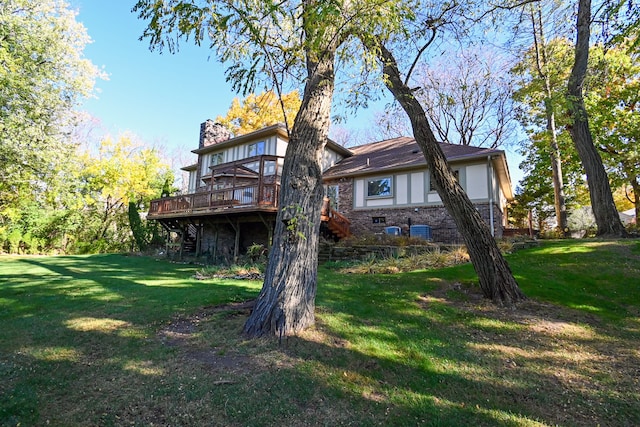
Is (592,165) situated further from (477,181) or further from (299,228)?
(299,228)

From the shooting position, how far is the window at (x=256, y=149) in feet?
55.8

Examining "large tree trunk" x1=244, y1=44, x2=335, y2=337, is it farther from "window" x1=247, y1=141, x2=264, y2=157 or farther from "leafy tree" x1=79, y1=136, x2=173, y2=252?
"leafy tree" x1=79, y1=136, x2=173, y2=252

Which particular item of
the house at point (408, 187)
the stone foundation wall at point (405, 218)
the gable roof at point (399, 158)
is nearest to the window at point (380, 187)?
the house at point (408, 187)

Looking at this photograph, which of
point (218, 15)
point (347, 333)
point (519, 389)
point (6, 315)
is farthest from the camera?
point (6, 315)

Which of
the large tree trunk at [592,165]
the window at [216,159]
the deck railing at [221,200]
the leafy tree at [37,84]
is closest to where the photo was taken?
the large tree trunk at [592,165]

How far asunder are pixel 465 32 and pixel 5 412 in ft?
26.5

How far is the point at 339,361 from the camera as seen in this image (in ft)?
10.3

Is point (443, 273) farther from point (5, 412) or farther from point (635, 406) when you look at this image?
point (5, 412)

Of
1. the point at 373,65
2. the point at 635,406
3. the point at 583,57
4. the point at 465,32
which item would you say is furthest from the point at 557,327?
the point at 583,57

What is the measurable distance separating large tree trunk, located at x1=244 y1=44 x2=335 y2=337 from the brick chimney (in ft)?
56.4

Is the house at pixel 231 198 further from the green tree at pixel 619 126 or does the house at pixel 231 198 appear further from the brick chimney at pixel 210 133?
the green tree at pixel 619 126

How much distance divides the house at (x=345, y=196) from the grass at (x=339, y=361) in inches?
279

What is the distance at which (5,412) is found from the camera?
223 cm

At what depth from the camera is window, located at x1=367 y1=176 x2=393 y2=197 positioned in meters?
14.5
